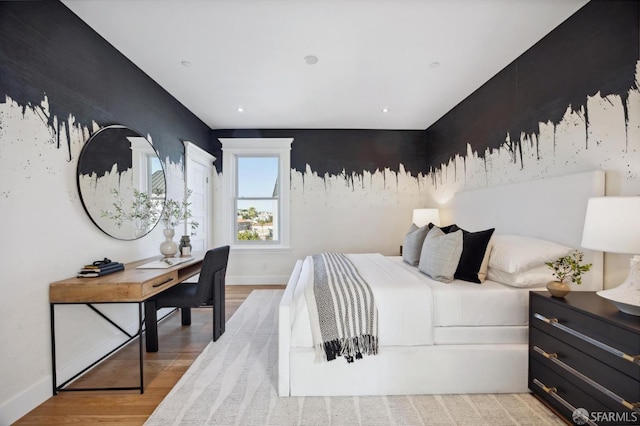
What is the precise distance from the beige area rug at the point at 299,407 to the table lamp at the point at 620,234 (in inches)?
32.9

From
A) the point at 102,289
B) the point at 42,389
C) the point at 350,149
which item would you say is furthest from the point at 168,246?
the point at 350,149

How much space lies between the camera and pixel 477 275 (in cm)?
195

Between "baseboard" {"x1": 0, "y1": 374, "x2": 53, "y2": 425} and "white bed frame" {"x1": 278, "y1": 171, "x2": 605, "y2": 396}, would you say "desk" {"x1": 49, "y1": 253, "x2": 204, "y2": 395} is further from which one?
"white bed frame" {"x1": 278, "y1": 171, "x2": 605, "y2": 396}

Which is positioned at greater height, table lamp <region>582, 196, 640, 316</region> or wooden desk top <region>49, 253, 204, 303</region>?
table lamp <region>582, 196, 640, 316</region>

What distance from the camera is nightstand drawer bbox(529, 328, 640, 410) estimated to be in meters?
1.17

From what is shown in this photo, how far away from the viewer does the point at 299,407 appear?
1604 millimetres

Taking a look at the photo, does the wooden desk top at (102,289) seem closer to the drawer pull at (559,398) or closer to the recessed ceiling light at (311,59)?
the recessed ceiling light at (311,59)


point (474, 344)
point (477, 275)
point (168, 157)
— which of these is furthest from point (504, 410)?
point (168, 157)

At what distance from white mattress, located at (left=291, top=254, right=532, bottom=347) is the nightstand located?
12cm

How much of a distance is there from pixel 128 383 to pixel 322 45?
9.90ft

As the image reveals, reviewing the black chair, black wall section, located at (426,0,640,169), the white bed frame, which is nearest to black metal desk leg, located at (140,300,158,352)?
the black chair

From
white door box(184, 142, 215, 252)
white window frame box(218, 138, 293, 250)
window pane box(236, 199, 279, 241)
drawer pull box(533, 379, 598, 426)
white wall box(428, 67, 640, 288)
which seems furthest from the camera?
window pane box(236, 199, 279, 241)

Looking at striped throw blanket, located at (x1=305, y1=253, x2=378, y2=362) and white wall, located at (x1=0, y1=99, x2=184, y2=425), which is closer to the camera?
white wall, located at (x1=0, y1=99, x2=184, y2=425)

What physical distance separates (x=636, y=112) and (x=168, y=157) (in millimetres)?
4059
